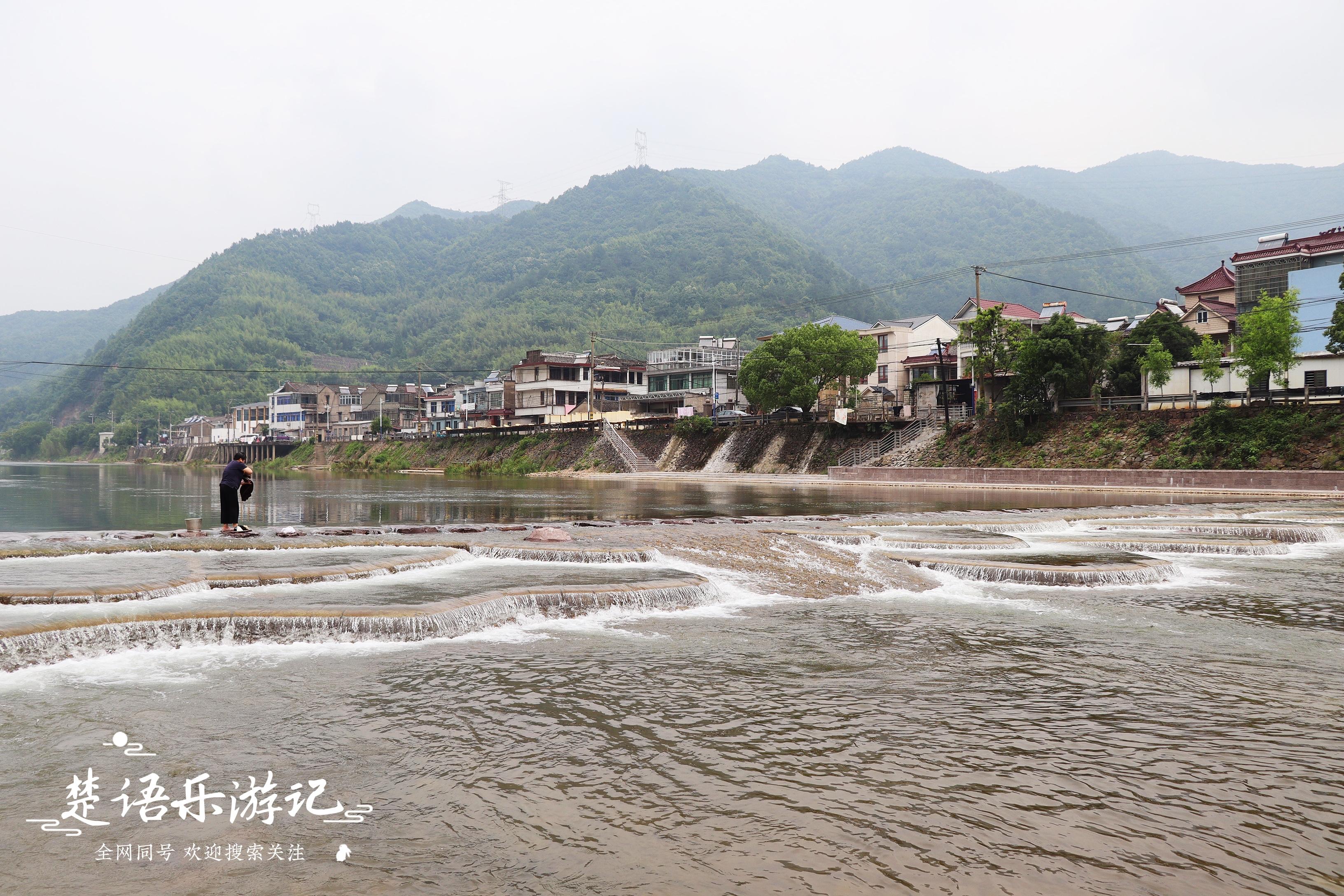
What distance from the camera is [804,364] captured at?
209 feet

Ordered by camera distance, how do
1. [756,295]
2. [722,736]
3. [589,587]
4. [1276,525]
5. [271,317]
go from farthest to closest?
[271,317] < [756,295] < [1276,525] < [589,587] < [722,736]

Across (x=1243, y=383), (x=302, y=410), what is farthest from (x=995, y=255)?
(x=302, y=410)

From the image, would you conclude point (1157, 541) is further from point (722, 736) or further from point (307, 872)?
point (307, 872)

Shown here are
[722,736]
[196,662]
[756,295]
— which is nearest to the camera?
[722,736]

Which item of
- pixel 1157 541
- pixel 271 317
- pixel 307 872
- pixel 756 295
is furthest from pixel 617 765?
pixel 271 317

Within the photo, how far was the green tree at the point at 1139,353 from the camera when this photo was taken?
5378cm

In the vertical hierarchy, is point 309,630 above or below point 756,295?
below

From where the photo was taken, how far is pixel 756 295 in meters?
148

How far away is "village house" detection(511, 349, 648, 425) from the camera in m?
→ 96.1

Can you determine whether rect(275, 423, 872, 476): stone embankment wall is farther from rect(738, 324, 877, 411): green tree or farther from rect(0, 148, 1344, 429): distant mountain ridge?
rect(0, 148, 1344, 429): distant mountain ridge

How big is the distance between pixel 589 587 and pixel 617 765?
7694mm

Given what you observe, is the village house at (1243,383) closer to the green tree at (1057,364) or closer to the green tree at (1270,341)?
the green tree at (1270,341)

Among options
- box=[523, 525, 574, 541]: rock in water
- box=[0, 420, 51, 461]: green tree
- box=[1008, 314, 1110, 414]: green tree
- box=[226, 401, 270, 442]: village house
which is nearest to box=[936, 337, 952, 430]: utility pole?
box=[1008, 314, 1110, 414]: green tree

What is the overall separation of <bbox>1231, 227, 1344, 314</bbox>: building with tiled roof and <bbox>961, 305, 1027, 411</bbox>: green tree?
14844 mm
